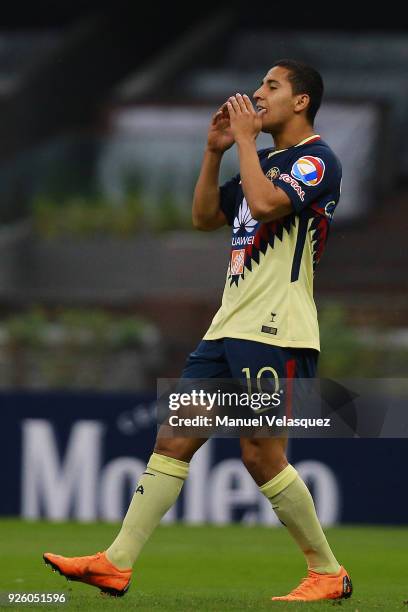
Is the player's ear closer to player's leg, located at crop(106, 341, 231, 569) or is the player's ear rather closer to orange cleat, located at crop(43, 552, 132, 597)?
player's leg, located at crop(106, 341, 231, 569)

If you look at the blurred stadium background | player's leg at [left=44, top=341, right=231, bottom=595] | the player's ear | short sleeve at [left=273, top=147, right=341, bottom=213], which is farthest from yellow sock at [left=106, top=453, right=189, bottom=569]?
the blurred stadium background

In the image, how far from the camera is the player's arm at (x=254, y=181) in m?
4.53

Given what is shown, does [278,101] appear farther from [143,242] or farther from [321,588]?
[143,242]

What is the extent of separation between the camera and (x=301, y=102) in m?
4.79

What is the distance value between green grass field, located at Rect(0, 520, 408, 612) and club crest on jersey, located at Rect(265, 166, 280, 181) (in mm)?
1486

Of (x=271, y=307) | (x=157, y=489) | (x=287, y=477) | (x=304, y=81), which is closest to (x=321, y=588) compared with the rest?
(x=287, y=477)

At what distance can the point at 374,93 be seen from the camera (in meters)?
16.5

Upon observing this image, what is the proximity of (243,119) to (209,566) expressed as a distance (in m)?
2.72

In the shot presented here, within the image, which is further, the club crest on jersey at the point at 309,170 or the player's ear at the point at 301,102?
the player's ear at the point at 301,102

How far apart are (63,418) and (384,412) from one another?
2695mm

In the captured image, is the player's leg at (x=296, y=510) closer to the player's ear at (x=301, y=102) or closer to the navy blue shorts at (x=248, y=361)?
the navy blue shorts at (x=248, y=361)

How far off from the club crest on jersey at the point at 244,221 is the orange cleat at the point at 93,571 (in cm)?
124

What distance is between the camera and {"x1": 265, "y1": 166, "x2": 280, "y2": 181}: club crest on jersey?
4.75 meters

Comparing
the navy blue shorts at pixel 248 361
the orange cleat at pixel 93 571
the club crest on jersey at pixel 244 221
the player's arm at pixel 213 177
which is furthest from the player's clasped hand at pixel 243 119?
the orange cleat at pixel 93 571
